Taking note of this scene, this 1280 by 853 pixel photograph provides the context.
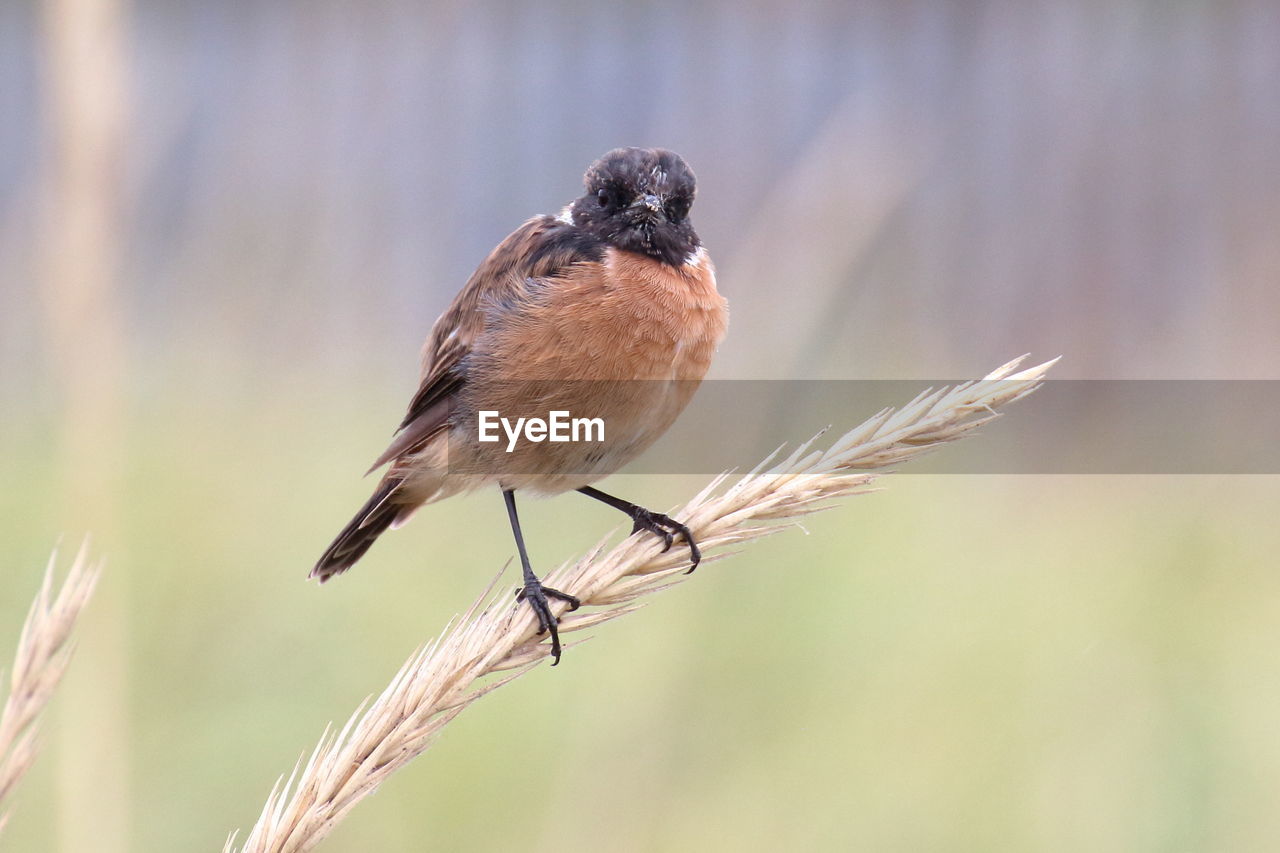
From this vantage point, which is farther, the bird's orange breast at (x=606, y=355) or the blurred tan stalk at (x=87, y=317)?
the bird's orange breast at (x=606, y=355)

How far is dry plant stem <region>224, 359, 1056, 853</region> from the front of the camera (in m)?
1.38

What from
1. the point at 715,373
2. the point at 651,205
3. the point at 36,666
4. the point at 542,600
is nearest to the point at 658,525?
the point at 542,600

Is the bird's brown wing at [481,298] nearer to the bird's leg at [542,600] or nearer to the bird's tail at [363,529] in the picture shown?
the bird's tail at [363,529]

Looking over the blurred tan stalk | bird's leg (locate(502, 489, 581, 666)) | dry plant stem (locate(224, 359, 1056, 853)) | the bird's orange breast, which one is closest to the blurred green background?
the blurred tan stalk

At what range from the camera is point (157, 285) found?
165 inches

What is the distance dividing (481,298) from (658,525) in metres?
0.80

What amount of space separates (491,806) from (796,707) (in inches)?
34.3

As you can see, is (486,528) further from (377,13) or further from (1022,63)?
(1022,63)

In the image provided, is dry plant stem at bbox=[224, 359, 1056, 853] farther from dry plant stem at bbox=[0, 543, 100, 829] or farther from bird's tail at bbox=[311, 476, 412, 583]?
bird's tail at bbox=[311, 476, 412, 583]

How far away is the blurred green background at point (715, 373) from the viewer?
2465mm

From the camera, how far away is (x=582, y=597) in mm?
1765

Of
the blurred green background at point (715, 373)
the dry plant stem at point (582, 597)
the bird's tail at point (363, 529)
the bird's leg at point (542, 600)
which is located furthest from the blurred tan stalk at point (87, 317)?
the bird's tail at point (363, 529)

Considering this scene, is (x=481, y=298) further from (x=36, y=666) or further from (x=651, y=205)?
(x=36, y=666)

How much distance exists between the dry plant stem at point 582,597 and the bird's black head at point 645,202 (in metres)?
0.81
